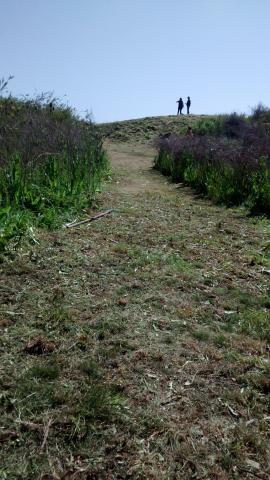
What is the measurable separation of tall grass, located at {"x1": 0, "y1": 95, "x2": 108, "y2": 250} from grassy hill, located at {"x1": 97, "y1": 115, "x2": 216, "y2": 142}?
18026 mm

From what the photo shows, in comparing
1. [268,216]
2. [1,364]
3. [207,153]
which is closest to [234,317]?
[1,364]

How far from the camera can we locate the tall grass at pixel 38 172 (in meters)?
5.22

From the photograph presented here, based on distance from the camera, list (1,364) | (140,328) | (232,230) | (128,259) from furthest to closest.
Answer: (232,230), (128,259), (140,328), (1,364)

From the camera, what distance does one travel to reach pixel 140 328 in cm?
329

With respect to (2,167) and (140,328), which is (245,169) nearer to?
(2,167)

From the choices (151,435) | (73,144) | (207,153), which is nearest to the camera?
(151,435)

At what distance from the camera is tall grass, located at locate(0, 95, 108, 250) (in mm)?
5219

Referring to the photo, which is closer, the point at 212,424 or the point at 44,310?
the point at 212,424

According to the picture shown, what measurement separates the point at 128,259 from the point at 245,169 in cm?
501

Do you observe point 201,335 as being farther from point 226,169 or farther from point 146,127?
point 146,127

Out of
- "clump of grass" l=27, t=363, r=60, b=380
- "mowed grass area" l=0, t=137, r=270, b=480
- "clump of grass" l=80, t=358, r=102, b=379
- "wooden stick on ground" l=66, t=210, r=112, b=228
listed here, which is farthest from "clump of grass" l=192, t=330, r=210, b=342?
"wooden stick on ground" l=66, t=210, r=112, b=228

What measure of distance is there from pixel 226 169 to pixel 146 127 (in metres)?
20.8

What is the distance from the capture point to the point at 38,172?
20.8ft

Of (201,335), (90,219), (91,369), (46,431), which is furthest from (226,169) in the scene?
(46,431)
